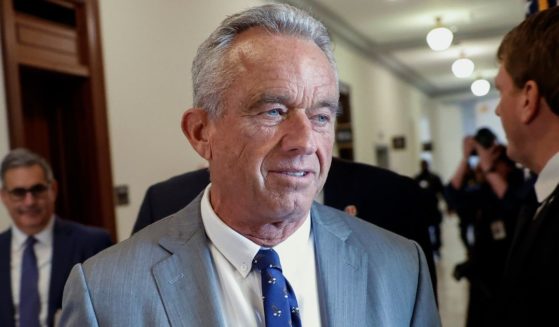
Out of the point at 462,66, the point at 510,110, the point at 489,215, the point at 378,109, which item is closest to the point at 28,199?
the point at 510,110

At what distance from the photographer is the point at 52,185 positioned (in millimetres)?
3420

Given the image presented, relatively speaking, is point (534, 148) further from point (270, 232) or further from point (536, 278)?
point (270, 232)

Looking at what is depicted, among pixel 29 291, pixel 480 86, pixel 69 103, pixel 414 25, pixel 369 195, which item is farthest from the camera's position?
pixel 480 86

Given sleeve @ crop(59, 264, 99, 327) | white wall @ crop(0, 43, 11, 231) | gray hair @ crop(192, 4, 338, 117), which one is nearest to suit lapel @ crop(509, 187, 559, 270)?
gray hair @ crop(192, 4, 338, 117)

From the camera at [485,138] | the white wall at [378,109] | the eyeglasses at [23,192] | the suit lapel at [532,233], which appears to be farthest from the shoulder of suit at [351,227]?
the white wall at [378,109]

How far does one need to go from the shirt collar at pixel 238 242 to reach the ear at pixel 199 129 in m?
0.13

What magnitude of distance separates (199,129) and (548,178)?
841 millimetres

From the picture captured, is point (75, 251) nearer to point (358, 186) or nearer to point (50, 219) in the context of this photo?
point (50, 219)

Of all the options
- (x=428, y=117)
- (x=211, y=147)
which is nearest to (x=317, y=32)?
(x=211, y=147)

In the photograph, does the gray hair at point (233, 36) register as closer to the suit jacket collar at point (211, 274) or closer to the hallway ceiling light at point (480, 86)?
the suit jacket collar at point (211, 274)

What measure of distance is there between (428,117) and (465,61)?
796 cm

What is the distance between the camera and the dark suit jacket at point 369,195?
2150 millimetres

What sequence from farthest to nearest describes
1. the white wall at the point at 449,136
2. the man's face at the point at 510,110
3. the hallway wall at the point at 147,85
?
the white wall at the point at 449,136
the hallway wall at the point at 147,85
the man's face at the point at 510,110

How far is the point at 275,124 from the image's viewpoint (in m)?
1.38
